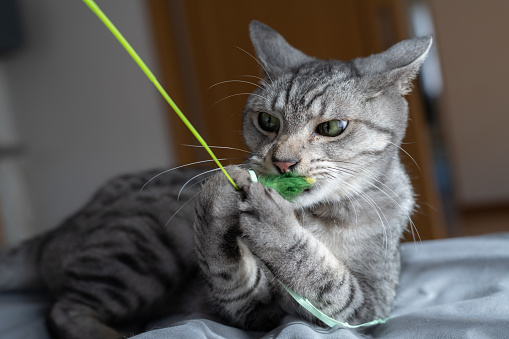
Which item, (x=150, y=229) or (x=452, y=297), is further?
(x=150, y=229)

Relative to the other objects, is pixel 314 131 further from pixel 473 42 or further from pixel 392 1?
pixel 473 42

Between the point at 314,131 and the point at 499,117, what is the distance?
5097 millimetres

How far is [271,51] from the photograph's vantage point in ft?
4.82

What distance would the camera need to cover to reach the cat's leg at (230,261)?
1.03 m

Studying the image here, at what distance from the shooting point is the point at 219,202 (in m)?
1.02

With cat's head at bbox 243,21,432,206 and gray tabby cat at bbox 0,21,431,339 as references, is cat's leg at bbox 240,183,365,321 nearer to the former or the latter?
gray tabby cat at bbox 0,21,431,339

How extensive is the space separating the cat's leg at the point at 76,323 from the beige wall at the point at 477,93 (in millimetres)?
4875

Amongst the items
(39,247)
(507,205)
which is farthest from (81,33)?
(507,205)

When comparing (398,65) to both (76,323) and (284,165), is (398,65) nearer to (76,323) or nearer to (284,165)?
(284,165)

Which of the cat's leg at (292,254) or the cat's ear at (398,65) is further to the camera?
the cat's ear at (398,65)

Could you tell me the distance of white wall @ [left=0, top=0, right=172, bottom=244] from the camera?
159 inches

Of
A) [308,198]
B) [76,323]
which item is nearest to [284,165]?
[308,198]

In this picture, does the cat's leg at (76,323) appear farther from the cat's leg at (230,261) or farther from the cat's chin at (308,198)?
the cat's chin at (308,198)

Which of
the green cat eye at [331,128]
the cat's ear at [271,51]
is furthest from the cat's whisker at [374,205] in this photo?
the cat's ear at [271,51]
